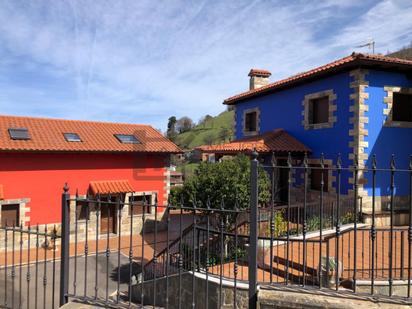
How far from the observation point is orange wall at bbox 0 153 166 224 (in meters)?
13.3

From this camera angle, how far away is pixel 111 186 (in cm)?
1521

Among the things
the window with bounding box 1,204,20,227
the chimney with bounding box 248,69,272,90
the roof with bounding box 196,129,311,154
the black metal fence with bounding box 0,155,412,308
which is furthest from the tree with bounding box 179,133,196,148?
the window with bounding box 1,204,20,227

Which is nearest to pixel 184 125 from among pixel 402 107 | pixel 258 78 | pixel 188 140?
pixel 188 140

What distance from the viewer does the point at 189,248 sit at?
9.55 m

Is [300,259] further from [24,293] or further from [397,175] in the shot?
[24,293]

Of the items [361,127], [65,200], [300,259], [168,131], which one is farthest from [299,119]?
[168,131]

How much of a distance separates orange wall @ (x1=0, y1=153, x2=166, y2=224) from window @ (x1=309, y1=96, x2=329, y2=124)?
317 inches

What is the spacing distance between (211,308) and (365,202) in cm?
743

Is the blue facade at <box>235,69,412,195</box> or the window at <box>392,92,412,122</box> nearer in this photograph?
the blue facade at <box>235,69,412,195</box>

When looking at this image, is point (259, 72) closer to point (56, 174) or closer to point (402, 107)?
point (402, 107)

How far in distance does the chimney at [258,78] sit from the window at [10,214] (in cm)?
1410

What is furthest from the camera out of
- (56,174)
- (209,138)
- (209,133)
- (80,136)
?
(209,133)

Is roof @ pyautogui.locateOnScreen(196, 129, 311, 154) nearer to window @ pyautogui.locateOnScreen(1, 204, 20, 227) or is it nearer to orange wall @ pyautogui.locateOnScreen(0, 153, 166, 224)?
orange wall @ pyautogui.locateOnScreen(0, 153, 166, 224)

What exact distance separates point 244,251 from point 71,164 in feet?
31.3
